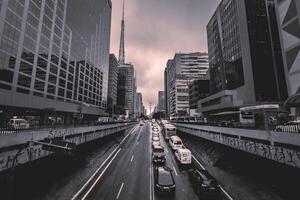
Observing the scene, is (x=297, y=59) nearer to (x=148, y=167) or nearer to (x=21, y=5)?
(x=148, y=167)

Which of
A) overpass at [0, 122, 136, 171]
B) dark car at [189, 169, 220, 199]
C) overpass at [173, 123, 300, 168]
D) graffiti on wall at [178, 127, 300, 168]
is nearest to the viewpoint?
overpass at [0, 122, 136, 171]

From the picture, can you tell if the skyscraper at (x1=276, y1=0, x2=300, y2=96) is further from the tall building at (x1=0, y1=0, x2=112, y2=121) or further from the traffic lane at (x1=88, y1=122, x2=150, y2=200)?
the tall building at (x1=0, y1=0, x2=112, y2=121)

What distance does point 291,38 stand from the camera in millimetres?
31656

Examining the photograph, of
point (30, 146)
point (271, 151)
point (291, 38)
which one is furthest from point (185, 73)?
point (30, 146)

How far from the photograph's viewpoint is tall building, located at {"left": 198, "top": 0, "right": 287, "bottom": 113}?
51438 millimetres

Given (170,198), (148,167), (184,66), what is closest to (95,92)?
(148,167)

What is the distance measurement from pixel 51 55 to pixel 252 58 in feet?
228

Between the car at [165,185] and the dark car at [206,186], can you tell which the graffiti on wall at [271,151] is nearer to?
the dark car at [206,186]

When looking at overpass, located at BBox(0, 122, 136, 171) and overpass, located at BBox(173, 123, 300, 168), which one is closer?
overpass, located at BBox(0, 122, 136, 171)

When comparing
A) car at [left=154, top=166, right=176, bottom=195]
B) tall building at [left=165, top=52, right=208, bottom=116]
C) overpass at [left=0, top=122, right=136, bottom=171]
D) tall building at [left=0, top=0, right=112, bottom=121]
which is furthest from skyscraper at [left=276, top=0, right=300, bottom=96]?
tall building at [left=165, top=52, right=208, bottom=116]

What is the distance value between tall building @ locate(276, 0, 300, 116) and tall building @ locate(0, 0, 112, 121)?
57839mm

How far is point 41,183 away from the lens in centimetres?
1758

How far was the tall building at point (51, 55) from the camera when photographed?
4219cm

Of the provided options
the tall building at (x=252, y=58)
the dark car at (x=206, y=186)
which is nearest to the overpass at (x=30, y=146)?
the dark car at (x=206, y=186)
